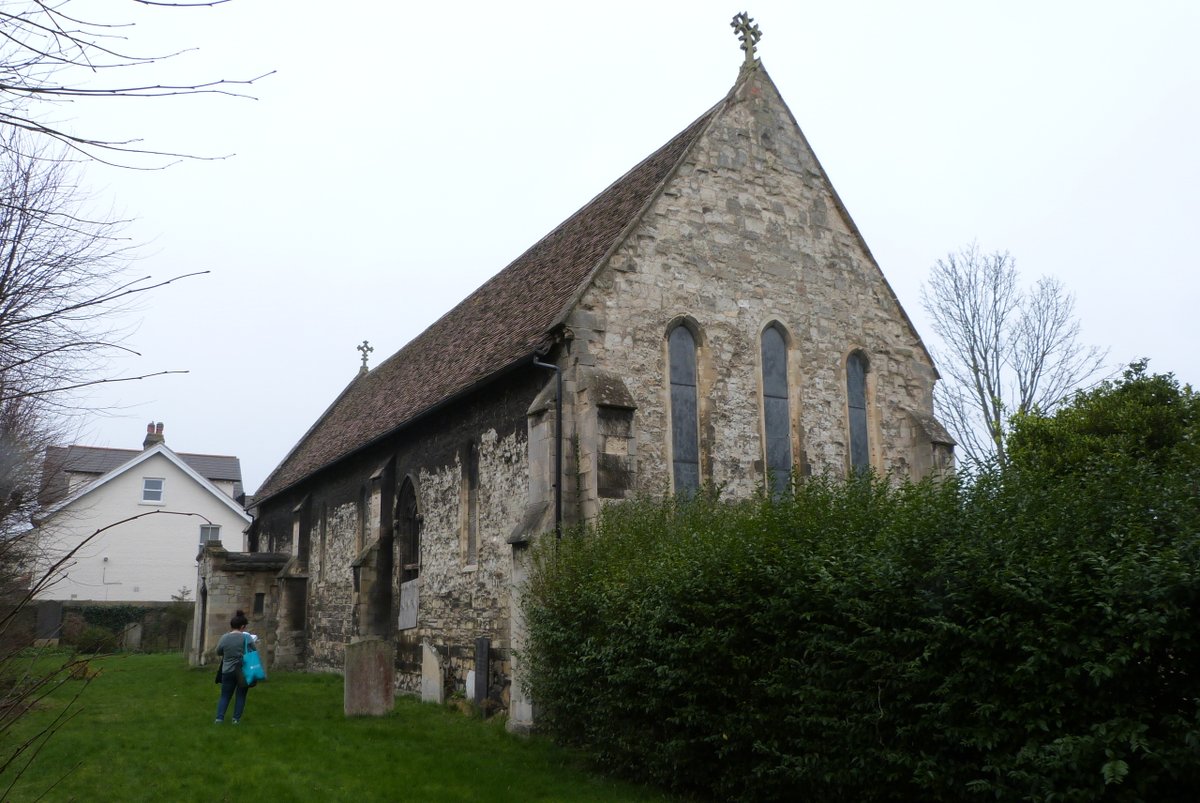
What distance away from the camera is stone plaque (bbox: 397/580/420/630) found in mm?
19906

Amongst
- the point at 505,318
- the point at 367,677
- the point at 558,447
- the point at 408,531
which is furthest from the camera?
the point at 408,531

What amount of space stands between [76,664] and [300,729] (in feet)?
39.7

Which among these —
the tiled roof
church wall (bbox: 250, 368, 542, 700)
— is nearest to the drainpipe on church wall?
church wall (bbox: 250, 368, 542, 700)

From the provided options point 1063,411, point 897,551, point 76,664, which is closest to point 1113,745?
point 897,551

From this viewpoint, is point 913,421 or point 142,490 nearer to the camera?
point 913,421

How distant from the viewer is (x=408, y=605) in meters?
20.3

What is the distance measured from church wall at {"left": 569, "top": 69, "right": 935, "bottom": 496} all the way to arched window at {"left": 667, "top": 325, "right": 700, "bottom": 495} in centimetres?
14

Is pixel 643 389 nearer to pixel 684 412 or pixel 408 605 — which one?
pixel 684 412

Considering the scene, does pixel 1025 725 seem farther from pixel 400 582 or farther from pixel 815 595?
pixel 400 582

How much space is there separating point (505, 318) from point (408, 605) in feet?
20.4

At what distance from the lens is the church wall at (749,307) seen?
50.9 ft

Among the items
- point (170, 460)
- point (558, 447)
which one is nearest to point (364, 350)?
point (170, 460)

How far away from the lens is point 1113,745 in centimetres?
597

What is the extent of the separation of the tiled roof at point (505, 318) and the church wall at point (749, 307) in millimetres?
604
